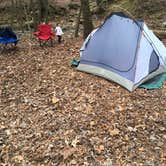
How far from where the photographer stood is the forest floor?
6.29m

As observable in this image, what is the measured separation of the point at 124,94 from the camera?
8.33m

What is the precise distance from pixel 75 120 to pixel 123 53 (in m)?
2.74

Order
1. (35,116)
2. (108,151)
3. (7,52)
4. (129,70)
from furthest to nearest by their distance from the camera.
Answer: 1. (7,52)
2. (129,70)
3. (35,116)
4. (108,151)

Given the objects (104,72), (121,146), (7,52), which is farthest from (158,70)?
(7,52)

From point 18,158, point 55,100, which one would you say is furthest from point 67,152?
point 55,100

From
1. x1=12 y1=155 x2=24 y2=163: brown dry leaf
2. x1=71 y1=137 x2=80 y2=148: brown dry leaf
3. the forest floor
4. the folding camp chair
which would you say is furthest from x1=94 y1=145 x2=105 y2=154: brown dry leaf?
the folding camp chair

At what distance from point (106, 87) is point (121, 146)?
7.90 ft

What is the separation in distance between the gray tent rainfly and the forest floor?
278 millimetres

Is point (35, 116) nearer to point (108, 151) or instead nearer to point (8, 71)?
point (108, 151)

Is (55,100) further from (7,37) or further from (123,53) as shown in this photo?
(7,37)

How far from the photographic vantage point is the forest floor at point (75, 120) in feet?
20.6

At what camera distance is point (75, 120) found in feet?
23.7

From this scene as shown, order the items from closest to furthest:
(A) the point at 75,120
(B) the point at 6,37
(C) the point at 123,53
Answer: (A) the point at 75,120 → (C) the point at 123,53 → (B) the point at 6,37

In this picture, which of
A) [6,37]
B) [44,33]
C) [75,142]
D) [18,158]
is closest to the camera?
[18,158]
